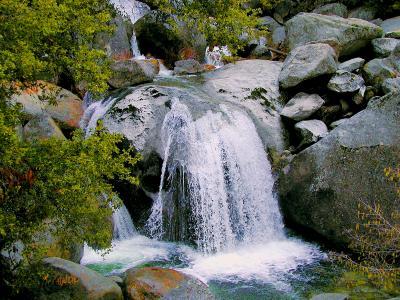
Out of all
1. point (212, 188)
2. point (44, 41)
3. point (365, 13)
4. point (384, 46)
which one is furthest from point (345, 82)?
point (365, 13)

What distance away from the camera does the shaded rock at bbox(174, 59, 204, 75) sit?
53.2 feet

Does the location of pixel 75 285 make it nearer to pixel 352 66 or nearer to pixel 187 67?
pixel 352 66

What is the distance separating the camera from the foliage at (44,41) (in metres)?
5.06

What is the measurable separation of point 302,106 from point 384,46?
184 inches

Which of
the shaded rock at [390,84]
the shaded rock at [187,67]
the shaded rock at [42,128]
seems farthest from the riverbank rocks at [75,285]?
the shaded rock at [187,67]

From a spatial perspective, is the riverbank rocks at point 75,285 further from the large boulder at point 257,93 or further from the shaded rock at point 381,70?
the shaded rock at point 381,70

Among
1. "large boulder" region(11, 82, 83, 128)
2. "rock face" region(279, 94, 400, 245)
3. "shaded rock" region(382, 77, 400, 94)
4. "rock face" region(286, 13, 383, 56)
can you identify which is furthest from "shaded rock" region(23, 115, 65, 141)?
"rock face" region(286, 13, 383, 56)

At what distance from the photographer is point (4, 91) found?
540 centimetres

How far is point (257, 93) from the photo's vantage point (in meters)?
13.6

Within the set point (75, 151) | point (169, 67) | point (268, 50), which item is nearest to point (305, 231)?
point (75, 151)

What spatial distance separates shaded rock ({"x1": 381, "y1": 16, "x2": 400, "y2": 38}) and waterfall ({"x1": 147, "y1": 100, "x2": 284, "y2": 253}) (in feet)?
26.3

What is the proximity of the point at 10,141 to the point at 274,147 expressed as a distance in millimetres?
8613

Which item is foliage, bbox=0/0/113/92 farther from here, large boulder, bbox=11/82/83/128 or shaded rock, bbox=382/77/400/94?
shaded rock, bbox=382/77/400/94

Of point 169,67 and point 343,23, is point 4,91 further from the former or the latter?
point 343,23
